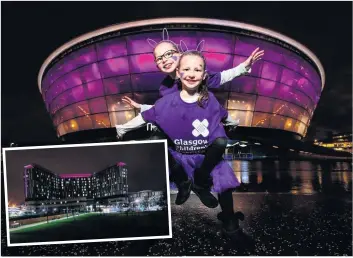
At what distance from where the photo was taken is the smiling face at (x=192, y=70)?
5.59 metres

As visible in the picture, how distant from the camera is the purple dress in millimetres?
5773

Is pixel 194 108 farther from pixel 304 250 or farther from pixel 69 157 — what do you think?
pixel 304 250

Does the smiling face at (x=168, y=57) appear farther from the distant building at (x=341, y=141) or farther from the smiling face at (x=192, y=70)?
the distant building at (x=341, y=141)

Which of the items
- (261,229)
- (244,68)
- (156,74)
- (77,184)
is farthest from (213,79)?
(156,74)

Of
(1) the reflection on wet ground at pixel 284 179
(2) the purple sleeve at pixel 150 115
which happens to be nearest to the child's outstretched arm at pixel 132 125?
(2) the purple sleeve at pixel 150 115

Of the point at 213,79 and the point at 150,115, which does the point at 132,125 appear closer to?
the point at 150,115

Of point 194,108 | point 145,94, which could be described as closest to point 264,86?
point 145,94

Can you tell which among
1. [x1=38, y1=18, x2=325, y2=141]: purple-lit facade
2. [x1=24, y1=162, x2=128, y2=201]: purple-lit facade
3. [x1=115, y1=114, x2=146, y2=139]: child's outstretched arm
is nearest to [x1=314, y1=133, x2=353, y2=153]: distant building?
[x1=38, y1=18, x2=325, y2=141]: purple-lit facade

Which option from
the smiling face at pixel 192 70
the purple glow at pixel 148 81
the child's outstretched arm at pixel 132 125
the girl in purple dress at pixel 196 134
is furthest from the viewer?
the purple glow at pixel 148 81

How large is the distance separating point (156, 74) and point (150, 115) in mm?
5086

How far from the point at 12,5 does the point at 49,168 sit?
4.65m

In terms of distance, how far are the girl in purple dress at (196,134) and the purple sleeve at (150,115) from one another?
141mm

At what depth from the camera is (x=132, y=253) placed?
180 inches

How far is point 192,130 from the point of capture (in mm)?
5824
